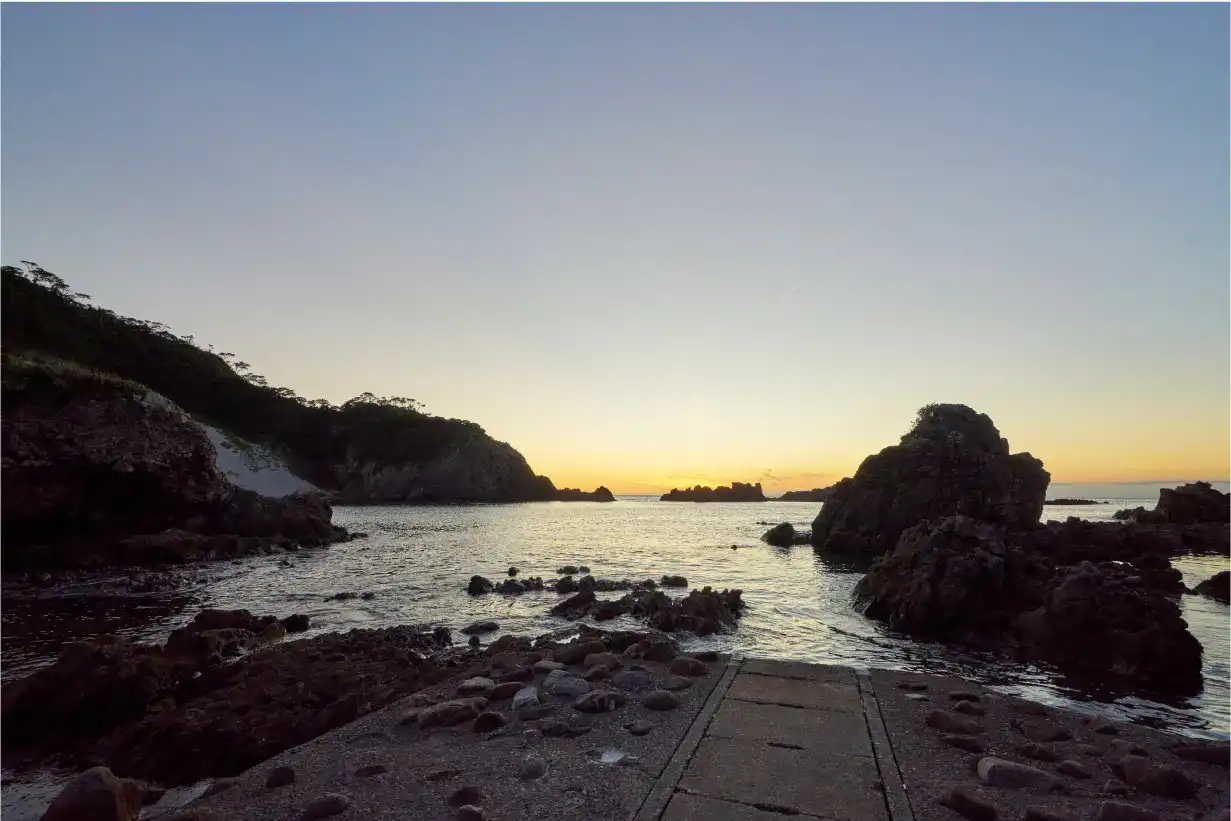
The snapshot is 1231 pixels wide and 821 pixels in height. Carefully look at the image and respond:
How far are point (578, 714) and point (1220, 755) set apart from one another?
24.8ft

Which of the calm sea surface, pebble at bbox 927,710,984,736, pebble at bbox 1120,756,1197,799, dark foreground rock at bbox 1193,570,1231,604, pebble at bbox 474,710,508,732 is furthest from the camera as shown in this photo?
dark foreground rock at bbox 1193,570,1231,604

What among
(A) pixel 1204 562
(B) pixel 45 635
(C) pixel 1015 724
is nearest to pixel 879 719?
(C) pixel 1015 724

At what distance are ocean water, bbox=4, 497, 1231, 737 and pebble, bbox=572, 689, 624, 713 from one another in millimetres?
6576

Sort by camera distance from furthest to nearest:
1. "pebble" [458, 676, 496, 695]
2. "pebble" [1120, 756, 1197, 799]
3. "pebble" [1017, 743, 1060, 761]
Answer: "pebble" [458, 676, 496, 695]
"pebble" [1017, 743, 1060, 761]
"pebble" [1120, 756, 1197, 799]

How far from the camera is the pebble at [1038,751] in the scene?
6.93 meters

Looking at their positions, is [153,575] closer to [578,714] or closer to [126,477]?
[126,477]

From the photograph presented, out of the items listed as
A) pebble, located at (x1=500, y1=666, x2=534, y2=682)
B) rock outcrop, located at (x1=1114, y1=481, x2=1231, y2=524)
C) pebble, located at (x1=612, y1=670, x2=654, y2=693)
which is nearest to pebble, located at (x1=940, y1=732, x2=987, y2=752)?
pebble, located at (x1=612, y1=670, x2=654, y2=693)

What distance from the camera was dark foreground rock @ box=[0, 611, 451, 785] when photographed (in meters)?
8.57

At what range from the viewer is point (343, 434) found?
149 m

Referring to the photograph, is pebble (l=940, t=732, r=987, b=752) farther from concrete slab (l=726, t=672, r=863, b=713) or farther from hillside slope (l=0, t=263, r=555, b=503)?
hillside slope (l=0, t=263, r=555, b=503)

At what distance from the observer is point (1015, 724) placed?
812 centimetres

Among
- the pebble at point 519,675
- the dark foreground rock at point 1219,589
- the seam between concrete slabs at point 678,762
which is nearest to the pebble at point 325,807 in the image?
the seam between concrete slabs at point 678,762

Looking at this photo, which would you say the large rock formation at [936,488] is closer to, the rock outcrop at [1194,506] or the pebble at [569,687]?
the rock outcrop at [1194,506]

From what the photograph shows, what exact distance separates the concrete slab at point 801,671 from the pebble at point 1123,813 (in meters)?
4.00
